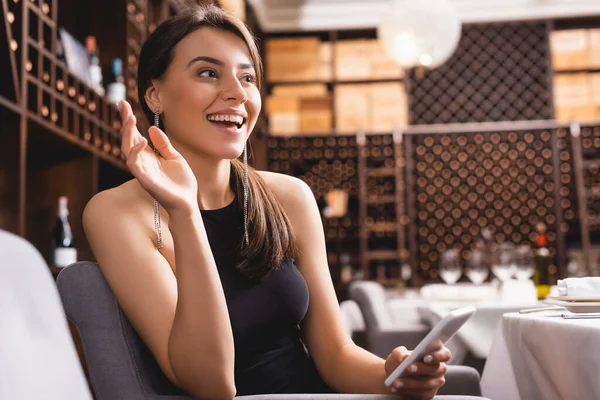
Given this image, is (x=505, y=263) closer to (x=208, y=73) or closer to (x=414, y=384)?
(x=208, y=73)

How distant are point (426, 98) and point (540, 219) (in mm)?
1574

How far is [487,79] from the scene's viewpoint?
6.71 metres

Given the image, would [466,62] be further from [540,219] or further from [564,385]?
[564,385]

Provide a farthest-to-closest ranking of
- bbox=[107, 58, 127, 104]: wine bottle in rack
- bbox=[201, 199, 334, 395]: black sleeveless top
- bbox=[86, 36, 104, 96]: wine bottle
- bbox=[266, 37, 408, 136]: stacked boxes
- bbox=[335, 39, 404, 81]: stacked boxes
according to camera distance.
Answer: bbox=[335, 39, 404, 81]: stacked boxes, bbox=[266, 37, 408, 136]: stacked boxes, bbox=[107, 58, 127, 104]: wine bottle in rack, bbox=[86, 36, 104, 96]: wine bottle, bbox=[201, 199, 334, 395]: black sleeveless top

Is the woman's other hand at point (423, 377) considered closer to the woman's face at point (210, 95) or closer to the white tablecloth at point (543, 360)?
the white tablecloth at point (543, 360)

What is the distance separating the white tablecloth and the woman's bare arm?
55 centimetres

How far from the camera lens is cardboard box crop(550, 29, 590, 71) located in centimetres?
642

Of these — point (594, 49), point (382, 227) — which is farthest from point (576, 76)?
point (382, 227)

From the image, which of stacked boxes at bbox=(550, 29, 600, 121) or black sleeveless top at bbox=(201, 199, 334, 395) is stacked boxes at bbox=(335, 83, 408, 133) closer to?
stacked boxes at bbox=(550, 29, 600, 121)

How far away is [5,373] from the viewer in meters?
0.48

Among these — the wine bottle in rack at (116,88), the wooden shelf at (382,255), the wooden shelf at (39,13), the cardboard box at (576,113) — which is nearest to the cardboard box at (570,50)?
the cardboard box at (576,113)

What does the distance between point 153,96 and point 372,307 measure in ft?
5.68

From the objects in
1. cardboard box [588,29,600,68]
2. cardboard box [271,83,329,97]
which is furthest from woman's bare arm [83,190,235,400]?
cardboard box [588,29,600,68]

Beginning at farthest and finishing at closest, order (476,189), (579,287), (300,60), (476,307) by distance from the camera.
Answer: (300,60)
(476,189)
(476,307)
(579,287)
